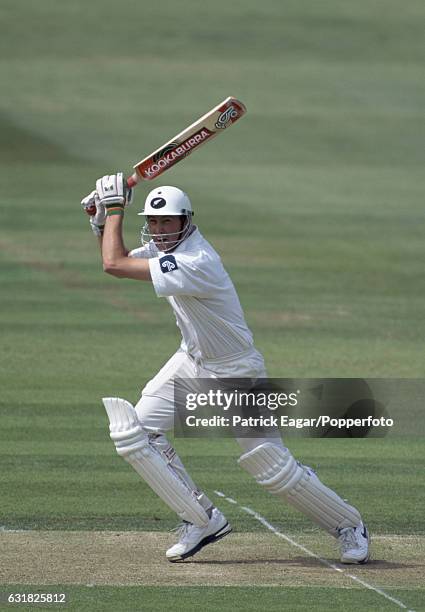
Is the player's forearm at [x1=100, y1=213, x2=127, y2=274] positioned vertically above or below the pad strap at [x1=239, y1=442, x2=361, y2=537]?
above

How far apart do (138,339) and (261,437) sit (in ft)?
28.0

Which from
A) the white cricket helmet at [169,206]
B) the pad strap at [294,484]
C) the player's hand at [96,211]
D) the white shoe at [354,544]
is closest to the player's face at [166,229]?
the white cricket helmet at [169,206]

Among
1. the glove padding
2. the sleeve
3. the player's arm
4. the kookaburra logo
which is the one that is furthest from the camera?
the kookaburra logo

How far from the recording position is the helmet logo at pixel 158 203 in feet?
25.1

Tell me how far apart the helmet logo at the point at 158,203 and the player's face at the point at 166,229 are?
0.06 m

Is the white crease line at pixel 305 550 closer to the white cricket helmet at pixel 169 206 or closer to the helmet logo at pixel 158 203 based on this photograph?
the white cricket helmet at pixel 169 206

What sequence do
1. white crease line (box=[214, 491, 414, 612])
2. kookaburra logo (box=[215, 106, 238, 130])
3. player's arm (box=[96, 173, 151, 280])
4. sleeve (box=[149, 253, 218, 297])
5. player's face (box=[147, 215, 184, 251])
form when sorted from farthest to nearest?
kookaburra logo (box=[215, 106, 238, 130]), player's face (box=[147, 215, 184, 251]), player's arm (box=[96, 173, 151, 280]), sleeve (box=[149, 253, 218, 297]), white crease line (box=[214, 491, 414, 612])

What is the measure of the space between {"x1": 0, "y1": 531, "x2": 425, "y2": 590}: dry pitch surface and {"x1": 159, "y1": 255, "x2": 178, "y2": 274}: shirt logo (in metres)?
1.62

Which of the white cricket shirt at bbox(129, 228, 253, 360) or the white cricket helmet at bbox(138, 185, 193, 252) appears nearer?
Result: the white cricket shirt at bbox(129, 228, 253, 360)

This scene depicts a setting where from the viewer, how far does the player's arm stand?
760 centimetres

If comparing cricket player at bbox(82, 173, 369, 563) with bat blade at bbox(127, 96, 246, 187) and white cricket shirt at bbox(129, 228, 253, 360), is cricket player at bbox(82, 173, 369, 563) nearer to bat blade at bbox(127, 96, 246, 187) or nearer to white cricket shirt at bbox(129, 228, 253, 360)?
white cricket shirt at bbox(129, 228, 253, 360)

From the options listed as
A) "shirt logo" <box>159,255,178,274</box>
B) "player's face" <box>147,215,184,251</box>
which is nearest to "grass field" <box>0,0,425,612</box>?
"shirt logo" <box>159,255,178,274</box>

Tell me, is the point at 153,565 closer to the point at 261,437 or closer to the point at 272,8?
the point at 261,437

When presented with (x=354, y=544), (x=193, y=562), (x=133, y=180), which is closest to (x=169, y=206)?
(x=133, y=180)
